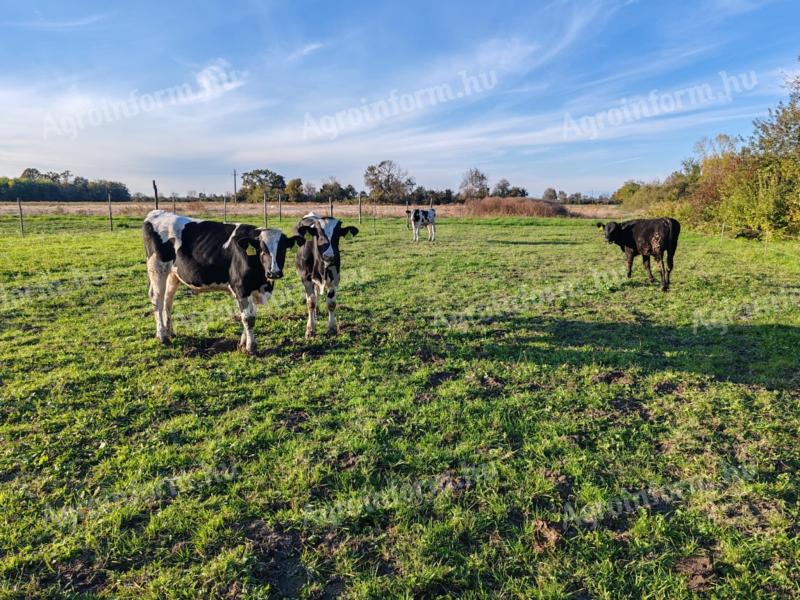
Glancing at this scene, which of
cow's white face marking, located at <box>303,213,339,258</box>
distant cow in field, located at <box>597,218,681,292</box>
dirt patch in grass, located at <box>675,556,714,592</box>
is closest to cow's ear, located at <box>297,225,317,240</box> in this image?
cow's white face marking, located at <box>303,213,339,258</box>

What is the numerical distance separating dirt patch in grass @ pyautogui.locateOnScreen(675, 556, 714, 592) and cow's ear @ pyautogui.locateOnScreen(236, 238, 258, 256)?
18.7 ft

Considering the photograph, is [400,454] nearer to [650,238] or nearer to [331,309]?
[331,309]

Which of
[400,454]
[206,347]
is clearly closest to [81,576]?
[400,454]

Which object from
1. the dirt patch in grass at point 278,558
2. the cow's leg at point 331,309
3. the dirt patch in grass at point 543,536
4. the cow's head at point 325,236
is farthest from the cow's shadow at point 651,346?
the dirt patch in grass at point 278,558

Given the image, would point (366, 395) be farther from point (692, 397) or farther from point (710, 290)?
point (710, 290)

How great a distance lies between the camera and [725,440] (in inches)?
158

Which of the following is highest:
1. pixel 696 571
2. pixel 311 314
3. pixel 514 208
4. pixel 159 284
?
pixel 514 208

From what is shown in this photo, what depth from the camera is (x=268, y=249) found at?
605 centimetres

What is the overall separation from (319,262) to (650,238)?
8738mm

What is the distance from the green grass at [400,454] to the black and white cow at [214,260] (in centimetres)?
69

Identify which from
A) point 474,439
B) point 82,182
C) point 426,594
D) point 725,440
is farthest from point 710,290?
point 82,182

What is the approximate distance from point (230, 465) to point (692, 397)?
484cm

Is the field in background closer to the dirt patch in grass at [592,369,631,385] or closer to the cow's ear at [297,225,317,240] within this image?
the cow's ear at [297,225,317,240]

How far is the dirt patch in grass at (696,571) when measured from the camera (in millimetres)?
2521
